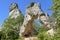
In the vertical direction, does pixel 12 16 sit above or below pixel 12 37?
above

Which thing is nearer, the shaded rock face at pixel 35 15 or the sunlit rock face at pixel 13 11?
the shaded rock face at pixel 35 15

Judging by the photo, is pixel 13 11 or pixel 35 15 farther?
pixel 13 11

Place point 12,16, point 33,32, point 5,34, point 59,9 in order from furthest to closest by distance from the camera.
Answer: point 12,16 < point 33,32 < point 5,34 < point 59,9

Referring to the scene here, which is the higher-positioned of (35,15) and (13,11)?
(13,11)

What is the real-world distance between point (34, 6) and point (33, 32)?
14.5 ft

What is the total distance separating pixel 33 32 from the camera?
3012 cm

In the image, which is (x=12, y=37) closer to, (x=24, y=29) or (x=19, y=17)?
(x=24, y=29)

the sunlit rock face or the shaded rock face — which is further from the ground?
the sunlit rock face

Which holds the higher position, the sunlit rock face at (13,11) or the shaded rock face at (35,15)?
the sunlit rock face at (13,11)

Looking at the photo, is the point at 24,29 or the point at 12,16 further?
the point at 12,16

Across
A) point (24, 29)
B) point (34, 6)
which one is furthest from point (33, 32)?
point (34, 6)

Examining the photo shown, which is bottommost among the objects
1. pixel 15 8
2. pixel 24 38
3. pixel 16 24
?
pixel 24 38

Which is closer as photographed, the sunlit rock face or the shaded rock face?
the shaded rock face

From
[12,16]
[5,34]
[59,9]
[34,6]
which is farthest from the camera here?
[12,16]
